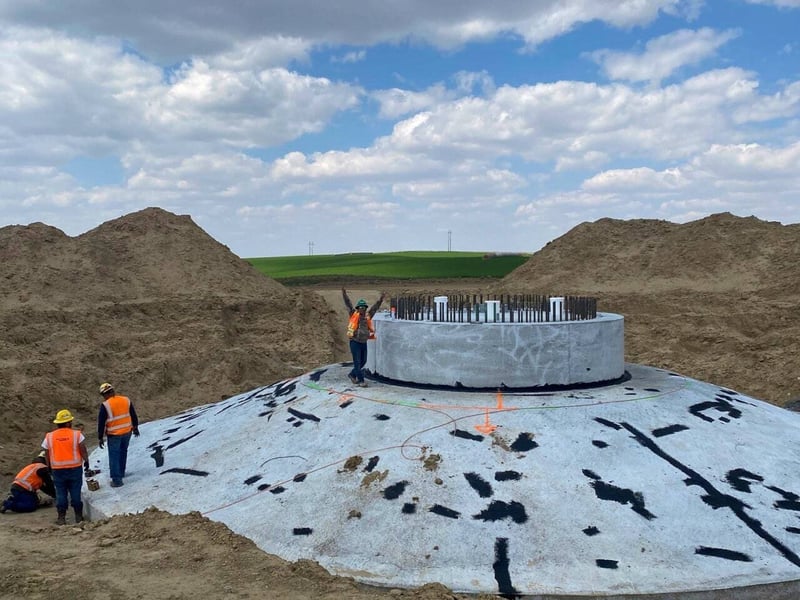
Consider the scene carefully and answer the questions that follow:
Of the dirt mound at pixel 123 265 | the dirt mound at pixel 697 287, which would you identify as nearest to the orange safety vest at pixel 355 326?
the dirt mound at pixel 697 287

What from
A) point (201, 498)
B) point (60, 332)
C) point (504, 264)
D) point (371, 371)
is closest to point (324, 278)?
point (504, 264)

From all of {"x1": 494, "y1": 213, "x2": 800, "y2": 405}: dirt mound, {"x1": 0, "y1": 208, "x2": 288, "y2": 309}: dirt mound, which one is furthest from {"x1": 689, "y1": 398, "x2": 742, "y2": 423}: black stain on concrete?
{"x1": 0, "y1": 208, "x2": 288, "y2": 309}: dirt mound

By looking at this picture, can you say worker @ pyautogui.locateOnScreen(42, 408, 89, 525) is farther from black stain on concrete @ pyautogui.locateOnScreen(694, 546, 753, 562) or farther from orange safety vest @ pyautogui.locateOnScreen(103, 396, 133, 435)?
black stain on concrete @ pyautogui.locateOnScreen(694, 546, 753, 562)

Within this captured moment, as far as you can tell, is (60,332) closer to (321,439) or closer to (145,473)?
(145,473)

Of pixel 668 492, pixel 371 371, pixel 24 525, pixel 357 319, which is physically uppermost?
pixel 357 319

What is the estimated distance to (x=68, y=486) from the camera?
32.0 ft

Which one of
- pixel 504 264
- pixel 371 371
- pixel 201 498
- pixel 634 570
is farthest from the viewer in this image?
pixel 504 264

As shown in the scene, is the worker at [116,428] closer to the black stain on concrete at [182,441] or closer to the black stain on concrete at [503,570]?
the black stain on concrete at [182,441]

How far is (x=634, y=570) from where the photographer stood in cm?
714

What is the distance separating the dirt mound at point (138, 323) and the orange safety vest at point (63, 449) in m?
5.29

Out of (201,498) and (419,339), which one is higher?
(419,339)

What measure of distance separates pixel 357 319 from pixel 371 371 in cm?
126

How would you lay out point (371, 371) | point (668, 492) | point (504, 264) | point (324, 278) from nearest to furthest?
1. point (668, 492)
2. point (371, 371)
3. point (324, 278)
4. point (504, 264)

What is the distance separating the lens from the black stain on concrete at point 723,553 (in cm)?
740
